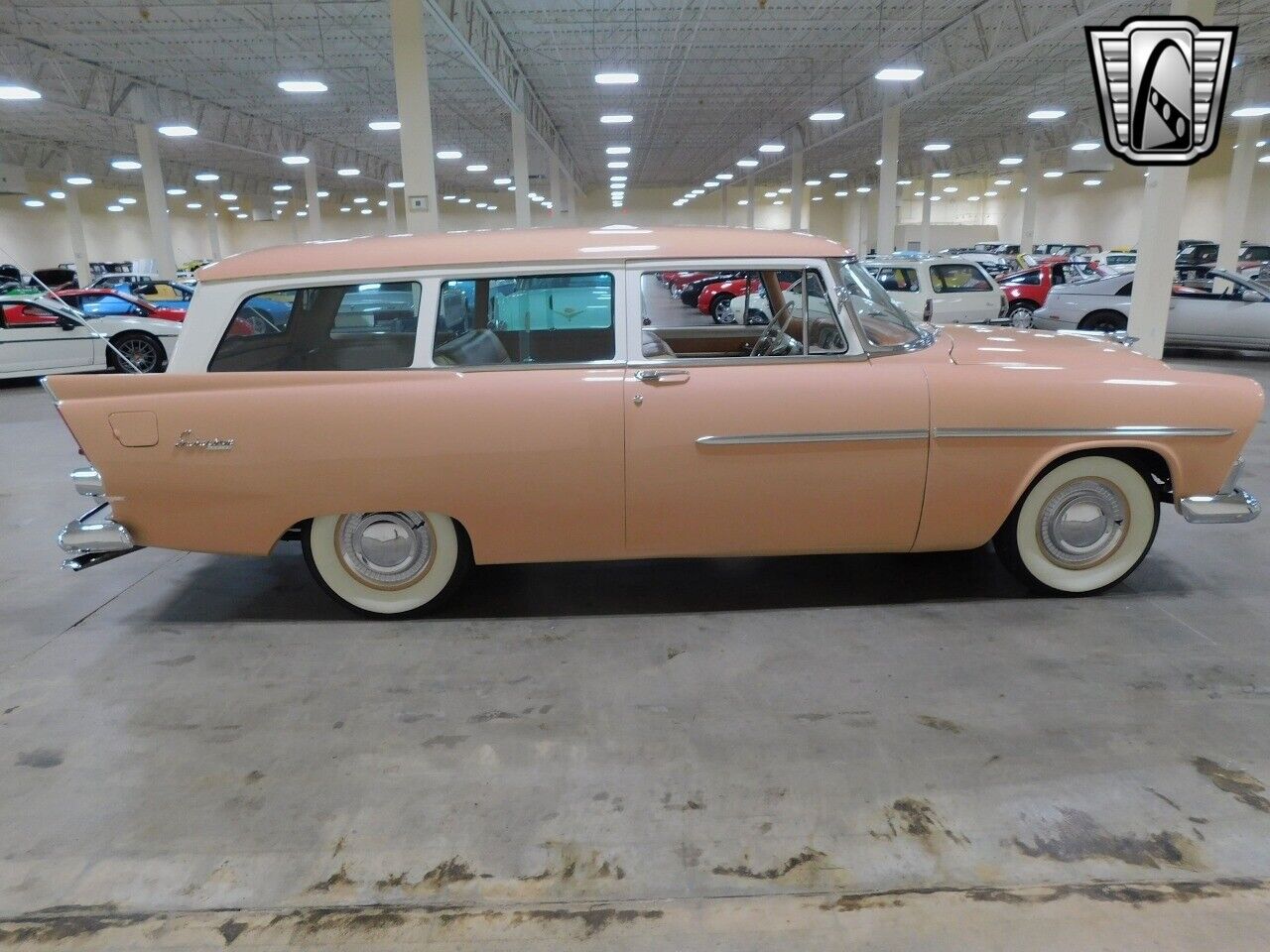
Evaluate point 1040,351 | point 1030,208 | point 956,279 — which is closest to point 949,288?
point 956,279

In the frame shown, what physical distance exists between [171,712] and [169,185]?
36436 millimetres

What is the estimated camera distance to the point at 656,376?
3430 mm

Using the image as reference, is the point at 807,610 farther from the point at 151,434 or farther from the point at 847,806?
the point at 151,434

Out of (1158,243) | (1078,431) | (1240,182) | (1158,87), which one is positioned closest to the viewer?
(1078,431)

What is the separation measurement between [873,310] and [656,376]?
1.11 metres

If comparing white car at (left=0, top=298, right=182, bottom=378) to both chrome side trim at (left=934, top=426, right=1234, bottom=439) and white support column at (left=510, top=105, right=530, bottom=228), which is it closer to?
white support column at (left=510, top=105, right=530, bottom=228)

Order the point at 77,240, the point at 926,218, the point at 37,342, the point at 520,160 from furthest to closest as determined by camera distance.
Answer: the point at 926,218, the point at 77,240, the point at 520,160, the point at 37,342

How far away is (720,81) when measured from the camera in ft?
64.7

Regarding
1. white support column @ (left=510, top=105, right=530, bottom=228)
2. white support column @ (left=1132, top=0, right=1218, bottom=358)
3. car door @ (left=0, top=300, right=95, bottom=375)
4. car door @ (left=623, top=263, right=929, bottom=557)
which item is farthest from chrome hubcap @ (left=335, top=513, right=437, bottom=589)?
white support column @ (left=510, top=105, right=530, bottom=228)

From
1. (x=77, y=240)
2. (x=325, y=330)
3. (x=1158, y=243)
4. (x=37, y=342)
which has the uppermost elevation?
(x=77, y=240)

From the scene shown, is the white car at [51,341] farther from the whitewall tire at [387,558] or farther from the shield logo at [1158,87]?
the shield logo at [1158,87]

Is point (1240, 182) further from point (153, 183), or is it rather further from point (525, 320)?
point (153, 183)

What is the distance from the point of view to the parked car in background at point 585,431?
3.41 metres

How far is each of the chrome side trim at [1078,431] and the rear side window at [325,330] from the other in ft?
7.89
